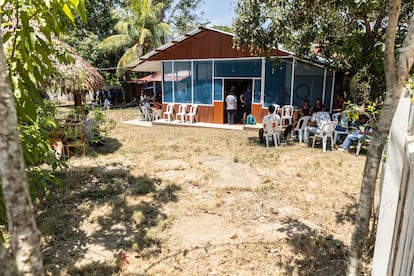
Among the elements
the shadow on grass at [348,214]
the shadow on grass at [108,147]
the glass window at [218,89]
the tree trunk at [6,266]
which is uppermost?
the glass window at [218,89]

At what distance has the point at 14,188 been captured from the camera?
3.18 feet

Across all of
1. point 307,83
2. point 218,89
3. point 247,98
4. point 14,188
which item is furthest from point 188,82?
point 14,188

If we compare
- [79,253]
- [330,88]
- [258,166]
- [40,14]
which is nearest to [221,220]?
[79,253]

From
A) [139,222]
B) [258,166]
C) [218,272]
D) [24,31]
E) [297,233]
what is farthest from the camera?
[258,166]

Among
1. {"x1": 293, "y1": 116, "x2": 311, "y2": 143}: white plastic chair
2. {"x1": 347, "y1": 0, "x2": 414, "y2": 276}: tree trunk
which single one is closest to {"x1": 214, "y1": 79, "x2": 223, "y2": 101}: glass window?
{"x1": 293, "y1": 116, "x2": 311, "y2": 143}: white plastic chair

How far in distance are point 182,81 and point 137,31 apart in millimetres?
9868

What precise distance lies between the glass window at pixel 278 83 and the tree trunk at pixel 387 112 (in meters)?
8.90

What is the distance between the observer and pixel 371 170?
162 centimetres

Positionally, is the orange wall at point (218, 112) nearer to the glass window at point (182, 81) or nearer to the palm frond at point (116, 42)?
the glass window at point (182, 81)

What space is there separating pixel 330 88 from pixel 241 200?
6952 millimetres

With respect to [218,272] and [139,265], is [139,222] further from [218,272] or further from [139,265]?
[218,272]

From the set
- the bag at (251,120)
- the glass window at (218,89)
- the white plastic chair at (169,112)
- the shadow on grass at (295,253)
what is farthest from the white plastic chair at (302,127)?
the white plastic chair at (169,112)

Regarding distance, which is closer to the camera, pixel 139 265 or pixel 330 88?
pixel 139 265

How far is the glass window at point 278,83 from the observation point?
405 inches
